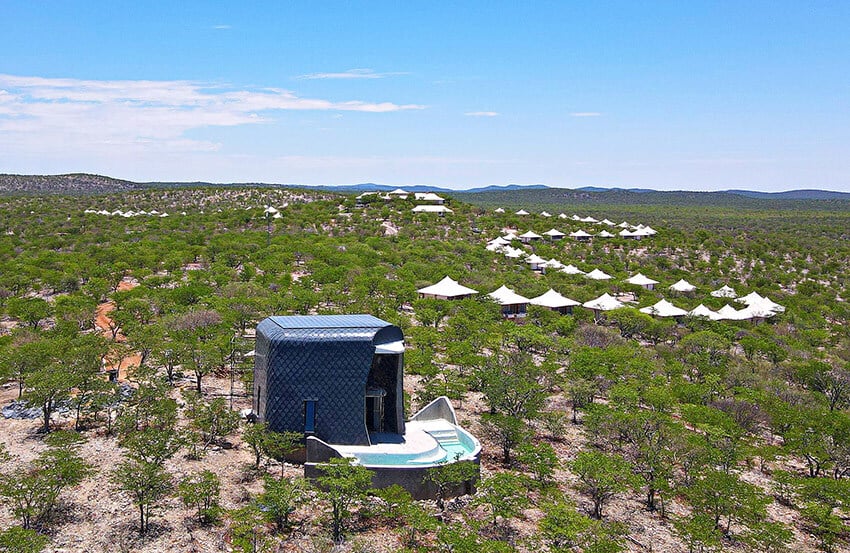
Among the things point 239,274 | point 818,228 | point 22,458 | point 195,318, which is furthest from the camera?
point 818,228

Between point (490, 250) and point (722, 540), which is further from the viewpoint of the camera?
point (490, 250)

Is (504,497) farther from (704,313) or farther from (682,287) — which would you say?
(682,287)

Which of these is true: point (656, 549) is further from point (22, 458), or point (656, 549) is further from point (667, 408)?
point (22, 458)

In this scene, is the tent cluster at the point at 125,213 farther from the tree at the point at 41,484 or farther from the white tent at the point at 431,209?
the tree at the point at 41,484

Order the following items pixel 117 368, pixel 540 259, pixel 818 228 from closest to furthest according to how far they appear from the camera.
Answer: pixel 117 368
pixel 540 259
pixel 818 228

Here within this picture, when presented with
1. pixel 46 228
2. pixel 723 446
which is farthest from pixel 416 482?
pixel 46 228

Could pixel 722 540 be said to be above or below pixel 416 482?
below

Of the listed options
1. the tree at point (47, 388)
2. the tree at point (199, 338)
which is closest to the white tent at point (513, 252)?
the tree at point (199, 338)
